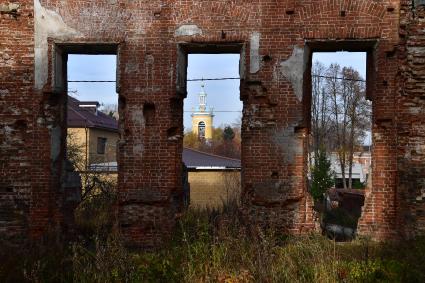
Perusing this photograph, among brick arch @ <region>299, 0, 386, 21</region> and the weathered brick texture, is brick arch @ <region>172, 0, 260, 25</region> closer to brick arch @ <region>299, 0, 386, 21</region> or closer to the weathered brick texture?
the weathered brick texture

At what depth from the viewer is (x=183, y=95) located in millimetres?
9453

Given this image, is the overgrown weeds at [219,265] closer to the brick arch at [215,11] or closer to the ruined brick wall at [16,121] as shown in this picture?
the ruined brick wall at [16,121]

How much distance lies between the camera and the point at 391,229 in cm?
884

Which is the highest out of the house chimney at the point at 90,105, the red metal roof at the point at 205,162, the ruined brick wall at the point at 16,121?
the house chimney at the point at 90,105

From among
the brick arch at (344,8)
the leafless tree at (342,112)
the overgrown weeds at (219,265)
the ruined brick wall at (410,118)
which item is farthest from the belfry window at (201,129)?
the overgrown weeds at (219,265)

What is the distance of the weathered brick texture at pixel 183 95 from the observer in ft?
29.2

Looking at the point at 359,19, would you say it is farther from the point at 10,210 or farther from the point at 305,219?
the point at 10,210

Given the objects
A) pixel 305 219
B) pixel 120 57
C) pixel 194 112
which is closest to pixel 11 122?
pixel 120 57

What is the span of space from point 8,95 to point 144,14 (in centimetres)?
284

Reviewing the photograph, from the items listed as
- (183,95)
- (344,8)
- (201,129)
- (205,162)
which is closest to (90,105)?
(205,162)

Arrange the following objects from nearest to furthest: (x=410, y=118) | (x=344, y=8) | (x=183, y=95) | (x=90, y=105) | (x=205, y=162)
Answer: (x=410, y=118)
(x=344, y=8)
(x=183, y=95)
(x=205, y=162)
(x=90, y=105)

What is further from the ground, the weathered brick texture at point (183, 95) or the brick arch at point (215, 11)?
the brick arch at point (215, 11)

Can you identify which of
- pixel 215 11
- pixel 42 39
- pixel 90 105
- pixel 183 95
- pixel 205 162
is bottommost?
pixel 205 162

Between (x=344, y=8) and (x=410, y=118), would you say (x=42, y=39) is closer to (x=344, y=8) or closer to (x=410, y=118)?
(x=344, y=8)
